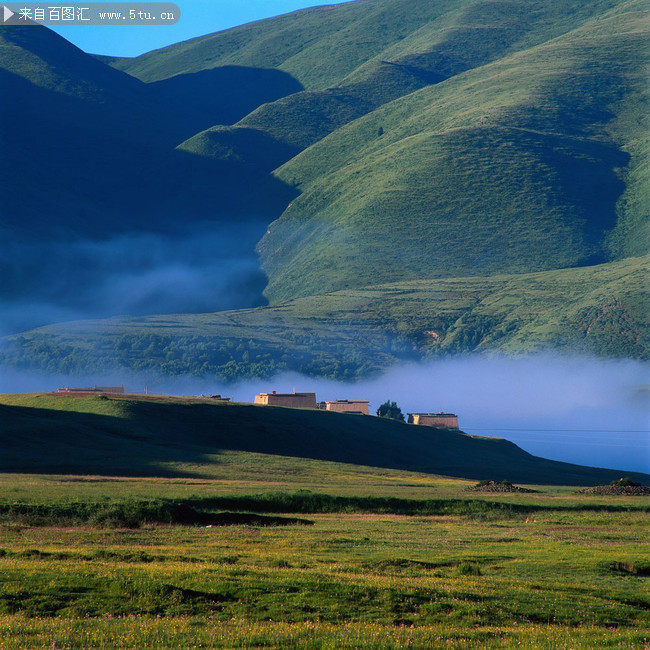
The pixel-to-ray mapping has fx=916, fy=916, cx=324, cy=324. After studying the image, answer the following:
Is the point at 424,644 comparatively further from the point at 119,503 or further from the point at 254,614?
the point at 119,503

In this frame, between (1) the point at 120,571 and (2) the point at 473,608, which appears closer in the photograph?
(2) the point at 473,608

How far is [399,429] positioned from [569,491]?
140ft

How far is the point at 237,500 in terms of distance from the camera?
54.1 m

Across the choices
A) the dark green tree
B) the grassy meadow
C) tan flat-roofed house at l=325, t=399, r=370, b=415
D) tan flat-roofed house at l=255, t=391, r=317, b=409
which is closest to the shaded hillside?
tan flat-roofed house at l=255, t=391, r=317, b=409

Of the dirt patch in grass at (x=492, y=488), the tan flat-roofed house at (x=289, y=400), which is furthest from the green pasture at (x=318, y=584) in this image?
the tan flat-roofed house at (x=289, y=400)

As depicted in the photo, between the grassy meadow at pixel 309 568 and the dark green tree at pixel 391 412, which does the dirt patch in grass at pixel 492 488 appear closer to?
the grassy meadow at pixel 309 568

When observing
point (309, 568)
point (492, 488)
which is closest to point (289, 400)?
point (492, 488)

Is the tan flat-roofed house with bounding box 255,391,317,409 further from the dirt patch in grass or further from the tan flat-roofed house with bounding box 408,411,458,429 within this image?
the dirt patch in grass

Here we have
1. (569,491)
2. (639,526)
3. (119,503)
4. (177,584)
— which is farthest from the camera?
(569,491)

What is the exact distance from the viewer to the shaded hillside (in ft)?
269

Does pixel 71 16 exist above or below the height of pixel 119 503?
above

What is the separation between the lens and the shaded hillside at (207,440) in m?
82.1

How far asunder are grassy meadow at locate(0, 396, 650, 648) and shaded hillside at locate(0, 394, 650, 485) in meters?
18.8

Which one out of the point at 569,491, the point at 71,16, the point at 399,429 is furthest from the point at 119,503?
the point at 399,429
